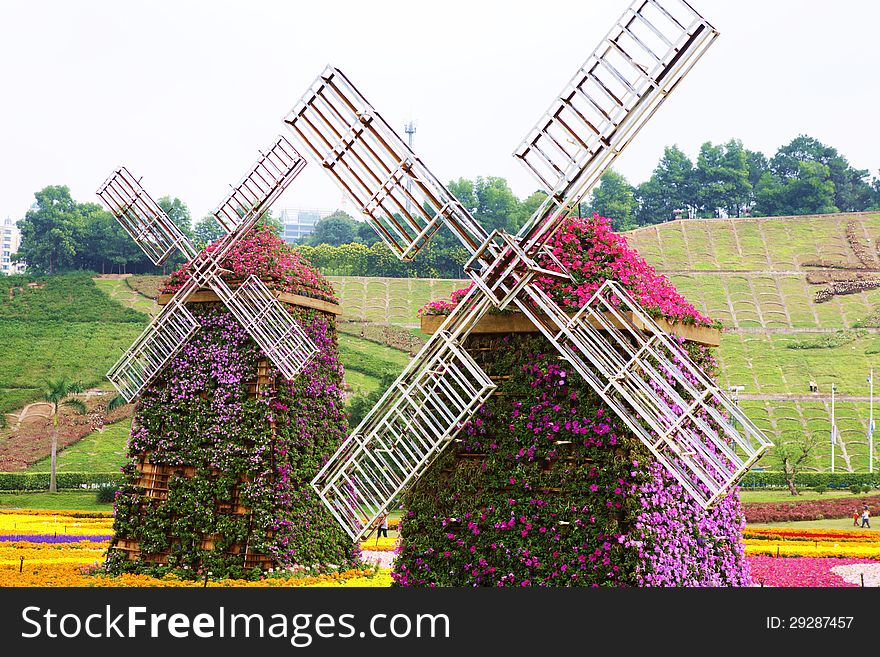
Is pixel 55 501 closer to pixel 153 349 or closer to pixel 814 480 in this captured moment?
pixel 153 349

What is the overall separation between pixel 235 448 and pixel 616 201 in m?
86.1

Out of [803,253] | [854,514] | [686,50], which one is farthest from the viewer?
[803,253]

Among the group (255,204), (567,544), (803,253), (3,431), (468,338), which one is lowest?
(567,544)

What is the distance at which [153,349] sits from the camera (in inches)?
583

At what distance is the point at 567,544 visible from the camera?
870 centimetres

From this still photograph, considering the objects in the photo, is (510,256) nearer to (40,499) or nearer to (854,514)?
(854,514)

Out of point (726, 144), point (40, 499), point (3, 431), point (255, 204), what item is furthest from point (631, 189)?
point (255, 204)

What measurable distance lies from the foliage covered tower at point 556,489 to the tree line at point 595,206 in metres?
68.3

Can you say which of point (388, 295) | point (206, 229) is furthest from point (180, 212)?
point (388, 295)

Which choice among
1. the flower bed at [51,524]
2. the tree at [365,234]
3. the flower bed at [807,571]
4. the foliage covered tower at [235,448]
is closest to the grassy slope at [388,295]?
the tree at [365,234]

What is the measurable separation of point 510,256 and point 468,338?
3.31 ft

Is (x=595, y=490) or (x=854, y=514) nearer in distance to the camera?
(x=595, y=490)

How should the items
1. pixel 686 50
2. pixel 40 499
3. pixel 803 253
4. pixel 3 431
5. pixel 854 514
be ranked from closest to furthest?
pixel 686 50
pixel 854 514
pixel 40 499
pixel 3 431
pixel 803 253

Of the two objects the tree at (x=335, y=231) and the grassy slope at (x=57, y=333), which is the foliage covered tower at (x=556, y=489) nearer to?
the grassy slope at (x=57, y=333)
